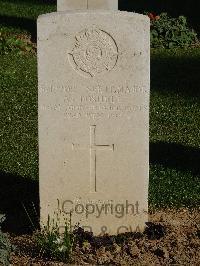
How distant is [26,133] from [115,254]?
3812 mm

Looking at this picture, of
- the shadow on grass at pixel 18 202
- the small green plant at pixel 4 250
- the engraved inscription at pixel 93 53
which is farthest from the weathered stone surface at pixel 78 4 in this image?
the small green plant at pixel 4 250

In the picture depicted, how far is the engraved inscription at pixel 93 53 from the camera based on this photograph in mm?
4941

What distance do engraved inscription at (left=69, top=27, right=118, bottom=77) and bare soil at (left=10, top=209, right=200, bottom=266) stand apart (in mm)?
1303

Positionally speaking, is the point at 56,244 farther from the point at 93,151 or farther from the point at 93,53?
the point at 93,53

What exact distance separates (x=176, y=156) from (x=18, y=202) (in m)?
2.10

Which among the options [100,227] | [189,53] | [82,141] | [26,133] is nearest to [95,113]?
[82,141]

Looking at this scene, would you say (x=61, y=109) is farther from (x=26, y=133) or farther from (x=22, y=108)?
(x=22, y=108)

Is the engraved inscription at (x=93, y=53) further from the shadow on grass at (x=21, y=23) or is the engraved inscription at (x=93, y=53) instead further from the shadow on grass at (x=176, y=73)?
the shadow on grass at (x=21, y=23)

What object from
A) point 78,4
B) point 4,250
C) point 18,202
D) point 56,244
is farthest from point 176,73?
point 4,250

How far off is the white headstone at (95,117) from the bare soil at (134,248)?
0.64 feet

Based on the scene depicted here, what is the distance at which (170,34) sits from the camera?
14.4m

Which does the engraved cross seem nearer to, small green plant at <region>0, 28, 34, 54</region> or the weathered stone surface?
the weathered stone surface

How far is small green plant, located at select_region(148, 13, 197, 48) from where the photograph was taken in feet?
46.9

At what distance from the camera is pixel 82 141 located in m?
5.16
